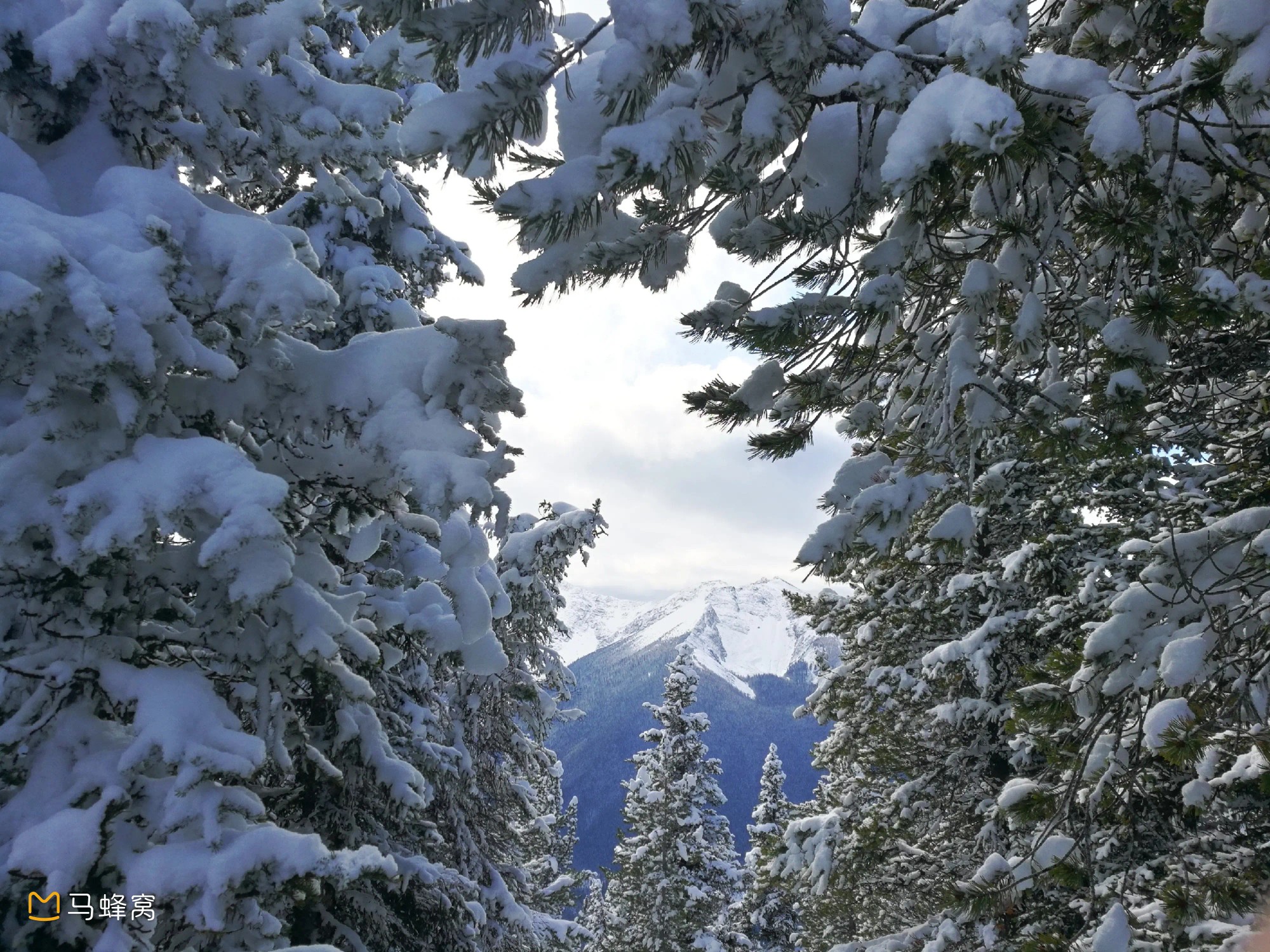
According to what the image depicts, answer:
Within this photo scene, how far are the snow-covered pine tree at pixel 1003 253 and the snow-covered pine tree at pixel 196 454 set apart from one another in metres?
0.66

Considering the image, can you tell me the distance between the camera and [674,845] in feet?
71.2

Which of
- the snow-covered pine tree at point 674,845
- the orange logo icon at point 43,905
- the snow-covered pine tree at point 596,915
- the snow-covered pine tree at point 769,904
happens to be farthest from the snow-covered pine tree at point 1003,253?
the snow-covered pine tree at point 596,915

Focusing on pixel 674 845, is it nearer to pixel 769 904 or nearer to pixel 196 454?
pixel 769 904

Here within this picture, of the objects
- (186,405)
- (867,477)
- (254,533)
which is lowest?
(254,533)

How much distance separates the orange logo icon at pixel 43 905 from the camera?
3076 mm

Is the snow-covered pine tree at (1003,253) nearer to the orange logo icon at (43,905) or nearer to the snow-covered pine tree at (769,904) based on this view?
the orange logo icon at (43,905)

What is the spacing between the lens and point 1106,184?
2.76 meters

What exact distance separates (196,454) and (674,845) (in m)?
21.5

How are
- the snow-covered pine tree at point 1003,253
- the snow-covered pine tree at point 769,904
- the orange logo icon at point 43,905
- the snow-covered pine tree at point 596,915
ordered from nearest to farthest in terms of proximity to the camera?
the snow-covered pine tree at point 1003,253, the orange logo icon at point 43,905, the snow-covered pine tree at point 769,904, the snow-covered pine tree at point 596,915

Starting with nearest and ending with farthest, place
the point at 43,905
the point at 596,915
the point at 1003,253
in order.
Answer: the point at 1003,253
the point at 43,905
the point at 596,915

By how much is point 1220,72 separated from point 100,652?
200 inches

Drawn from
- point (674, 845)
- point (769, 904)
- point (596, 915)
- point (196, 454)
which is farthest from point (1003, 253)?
point (596, 915)

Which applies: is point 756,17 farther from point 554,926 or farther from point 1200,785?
point 554,926

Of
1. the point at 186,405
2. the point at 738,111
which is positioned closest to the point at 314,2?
the point at 186,405
